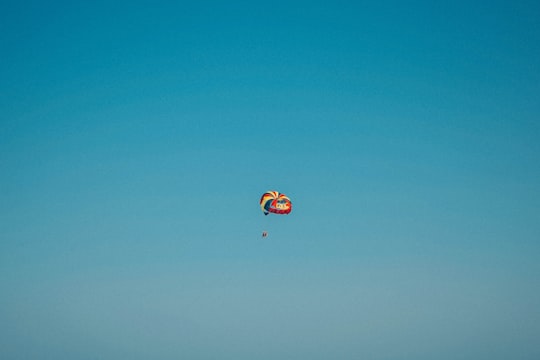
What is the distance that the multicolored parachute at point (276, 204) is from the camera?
426 feet

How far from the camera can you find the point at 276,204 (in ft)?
426

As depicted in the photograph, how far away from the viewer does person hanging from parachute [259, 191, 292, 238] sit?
12988cm

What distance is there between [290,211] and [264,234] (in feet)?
21.2

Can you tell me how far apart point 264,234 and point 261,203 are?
5.70m

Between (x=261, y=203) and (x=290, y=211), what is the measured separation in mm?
5091

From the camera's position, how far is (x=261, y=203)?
132 metres

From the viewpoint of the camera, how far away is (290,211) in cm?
13138

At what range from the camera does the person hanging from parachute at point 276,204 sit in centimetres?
12988

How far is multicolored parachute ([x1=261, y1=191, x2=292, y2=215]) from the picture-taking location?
129875 millimetres

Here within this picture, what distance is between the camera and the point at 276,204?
12988 centimetres

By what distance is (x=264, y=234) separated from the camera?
13388cm
